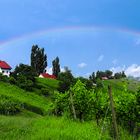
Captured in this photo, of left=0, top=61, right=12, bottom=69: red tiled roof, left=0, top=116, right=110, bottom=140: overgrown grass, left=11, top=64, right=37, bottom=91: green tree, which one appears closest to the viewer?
left=0, top=116, right=110, bottom=140: overgrown grass

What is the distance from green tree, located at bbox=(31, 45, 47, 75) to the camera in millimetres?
168875

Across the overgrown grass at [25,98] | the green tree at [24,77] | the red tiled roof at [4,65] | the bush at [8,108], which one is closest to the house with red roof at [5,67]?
the red tiled roof at [4,65]

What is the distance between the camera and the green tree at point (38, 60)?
554ft

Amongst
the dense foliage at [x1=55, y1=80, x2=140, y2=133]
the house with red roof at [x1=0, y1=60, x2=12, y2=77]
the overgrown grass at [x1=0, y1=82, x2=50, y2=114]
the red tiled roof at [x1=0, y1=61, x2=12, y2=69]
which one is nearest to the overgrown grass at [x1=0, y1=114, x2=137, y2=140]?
the dense foliage at [x1=55, y1=80, x2=140, y2=133]

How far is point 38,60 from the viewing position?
16862cm

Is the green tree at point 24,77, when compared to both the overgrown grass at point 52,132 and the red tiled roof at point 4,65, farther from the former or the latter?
the overgrown grass at point 52,132

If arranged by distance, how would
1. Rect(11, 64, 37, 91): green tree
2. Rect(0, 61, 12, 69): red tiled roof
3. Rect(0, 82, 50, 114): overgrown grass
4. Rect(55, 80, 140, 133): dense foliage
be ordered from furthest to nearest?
Rect(0, 61, 12, 69): red tiled roof → Rect(11, 64, 37, 91): green tree → Rect(0, 82, 50, 114): overgrown grass → Rect(55, 80, 140, 133): dense foliage

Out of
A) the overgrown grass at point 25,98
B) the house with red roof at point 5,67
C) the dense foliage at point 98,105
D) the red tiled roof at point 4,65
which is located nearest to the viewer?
the dense foliage at point 98,105

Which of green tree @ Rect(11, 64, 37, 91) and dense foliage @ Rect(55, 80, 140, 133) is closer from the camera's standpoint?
dense foliage @ Rect(55, 80, 140, 133)

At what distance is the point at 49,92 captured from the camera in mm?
116375

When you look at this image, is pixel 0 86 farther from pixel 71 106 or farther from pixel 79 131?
pixel 79 131

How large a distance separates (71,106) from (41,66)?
434 feet

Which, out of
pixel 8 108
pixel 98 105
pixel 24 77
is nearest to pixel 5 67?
pixel 24 77

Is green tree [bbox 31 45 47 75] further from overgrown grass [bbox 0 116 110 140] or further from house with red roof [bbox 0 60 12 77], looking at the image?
overgrown grass [bbox 0 116 110 140]
